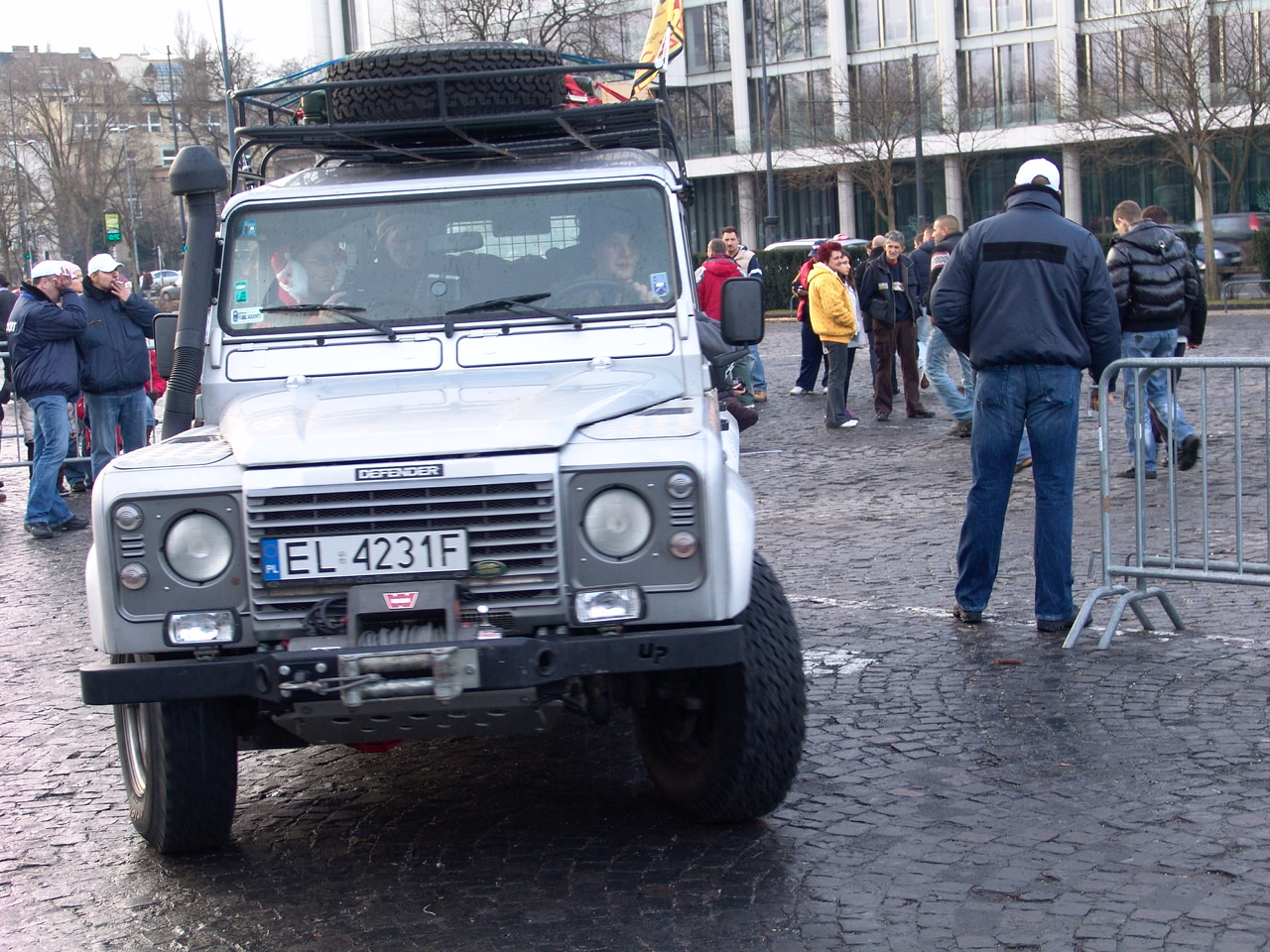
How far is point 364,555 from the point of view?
162 inches

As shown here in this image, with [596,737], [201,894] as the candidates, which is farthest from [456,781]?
[201,894]

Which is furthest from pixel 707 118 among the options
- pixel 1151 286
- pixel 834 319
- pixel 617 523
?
pixel 617 523

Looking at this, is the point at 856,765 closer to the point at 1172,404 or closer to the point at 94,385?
the point at 1172,404

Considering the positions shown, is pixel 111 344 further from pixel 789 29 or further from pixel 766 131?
pixel 789 29

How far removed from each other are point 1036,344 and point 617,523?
325 cm

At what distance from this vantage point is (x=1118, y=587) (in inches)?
271

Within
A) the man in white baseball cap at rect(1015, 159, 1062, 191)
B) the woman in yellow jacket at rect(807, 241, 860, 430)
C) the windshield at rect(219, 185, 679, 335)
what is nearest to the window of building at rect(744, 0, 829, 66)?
the woman in yellow jacket at rect(807, 241, 860, 430)

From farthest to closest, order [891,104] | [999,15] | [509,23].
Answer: [999,15]
[891,104]
[509,23]

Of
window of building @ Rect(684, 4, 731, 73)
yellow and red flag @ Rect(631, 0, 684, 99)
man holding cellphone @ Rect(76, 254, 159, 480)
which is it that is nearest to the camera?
yellow and red flag @ Rect(631, 0, 684, 99)

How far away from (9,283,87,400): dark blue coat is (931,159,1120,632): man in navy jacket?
7.16 m

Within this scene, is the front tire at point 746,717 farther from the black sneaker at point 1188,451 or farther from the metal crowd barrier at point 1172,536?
the black sneaker at point 1188,451

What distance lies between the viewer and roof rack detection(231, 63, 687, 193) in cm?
577

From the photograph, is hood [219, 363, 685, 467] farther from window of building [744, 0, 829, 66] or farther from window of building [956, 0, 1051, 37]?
window of building [744, 0, 829, 66]

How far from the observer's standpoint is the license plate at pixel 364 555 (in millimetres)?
4117
